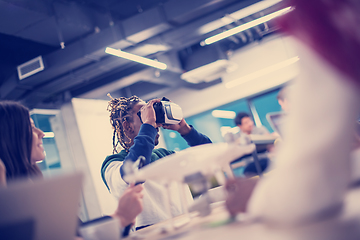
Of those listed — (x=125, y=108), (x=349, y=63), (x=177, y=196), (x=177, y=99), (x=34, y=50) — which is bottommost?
(x=177, y=196)

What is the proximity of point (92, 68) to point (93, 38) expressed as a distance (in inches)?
21.2

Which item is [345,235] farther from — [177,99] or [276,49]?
[177,99]

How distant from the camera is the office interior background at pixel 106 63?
430cm

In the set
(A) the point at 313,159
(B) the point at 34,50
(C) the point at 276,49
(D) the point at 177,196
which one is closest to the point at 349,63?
(A) the point at 313,159

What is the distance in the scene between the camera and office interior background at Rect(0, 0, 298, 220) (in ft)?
14.1

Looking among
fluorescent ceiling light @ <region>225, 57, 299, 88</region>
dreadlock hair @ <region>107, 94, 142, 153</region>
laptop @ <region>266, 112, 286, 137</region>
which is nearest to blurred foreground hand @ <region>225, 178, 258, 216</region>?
dreadlock hair @ <region>107, 94, 142, 153</region>

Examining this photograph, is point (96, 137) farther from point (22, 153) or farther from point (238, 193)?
point (238, 193)

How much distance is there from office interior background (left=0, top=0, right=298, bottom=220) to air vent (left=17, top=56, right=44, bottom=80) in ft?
0.05

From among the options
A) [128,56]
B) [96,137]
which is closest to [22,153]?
[128,56]

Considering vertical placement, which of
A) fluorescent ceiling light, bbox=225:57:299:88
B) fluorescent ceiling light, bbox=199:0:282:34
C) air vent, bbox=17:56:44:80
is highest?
air vent, bbox=17:56:44:80

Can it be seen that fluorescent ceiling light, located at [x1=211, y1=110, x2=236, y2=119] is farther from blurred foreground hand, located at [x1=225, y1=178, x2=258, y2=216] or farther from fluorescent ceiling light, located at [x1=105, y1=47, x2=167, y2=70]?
blurred foreground hand, located at [x1=225, y1=178, x2=258, y2=216]

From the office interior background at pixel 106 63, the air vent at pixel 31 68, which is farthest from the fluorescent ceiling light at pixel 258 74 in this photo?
the air vent at pixel 31 68

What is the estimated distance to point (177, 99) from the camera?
8.69m

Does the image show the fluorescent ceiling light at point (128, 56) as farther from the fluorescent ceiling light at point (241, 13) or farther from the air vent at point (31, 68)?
the air vent at point (31, 68)
